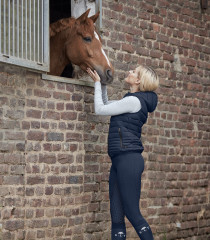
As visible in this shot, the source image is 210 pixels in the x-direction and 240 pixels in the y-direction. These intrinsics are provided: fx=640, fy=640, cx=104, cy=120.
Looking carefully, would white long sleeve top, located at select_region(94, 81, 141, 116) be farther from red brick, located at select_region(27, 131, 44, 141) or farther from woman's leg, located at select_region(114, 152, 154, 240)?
red brick, located at select_region(27, 131, 44, 141)

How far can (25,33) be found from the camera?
626 centimetres

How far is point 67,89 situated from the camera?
Result: 7.03 m

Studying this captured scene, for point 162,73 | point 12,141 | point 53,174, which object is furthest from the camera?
point 162,73

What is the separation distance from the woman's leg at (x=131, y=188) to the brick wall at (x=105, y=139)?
1.14 m

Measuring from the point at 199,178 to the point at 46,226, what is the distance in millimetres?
3307

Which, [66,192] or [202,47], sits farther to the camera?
[202,47]

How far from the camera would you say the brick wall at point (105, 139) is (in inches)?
252

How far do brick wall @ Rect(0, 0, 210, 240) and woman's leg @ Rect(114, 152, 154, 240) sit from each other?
1137mm

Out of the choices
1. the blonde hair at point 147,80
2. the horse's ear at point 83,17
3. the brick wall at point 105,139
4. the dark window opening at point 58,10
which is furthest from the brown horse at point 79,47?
the dark window opening at point 58,10

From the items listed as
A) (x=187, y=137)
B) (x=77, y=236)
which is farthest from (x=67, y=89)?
(x=187, y=137)

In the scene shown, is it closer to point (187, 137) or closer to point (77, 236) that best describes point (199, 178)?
point (187, 137)

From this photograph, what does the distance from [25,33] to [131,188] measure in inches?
72.4

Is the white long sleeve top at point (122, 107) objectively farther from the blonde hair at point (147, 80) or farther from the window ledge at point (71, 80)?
the window ledge at point (71, 80)

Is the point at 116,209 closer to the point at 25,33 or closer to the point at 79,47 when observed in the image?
the point at 25,33
